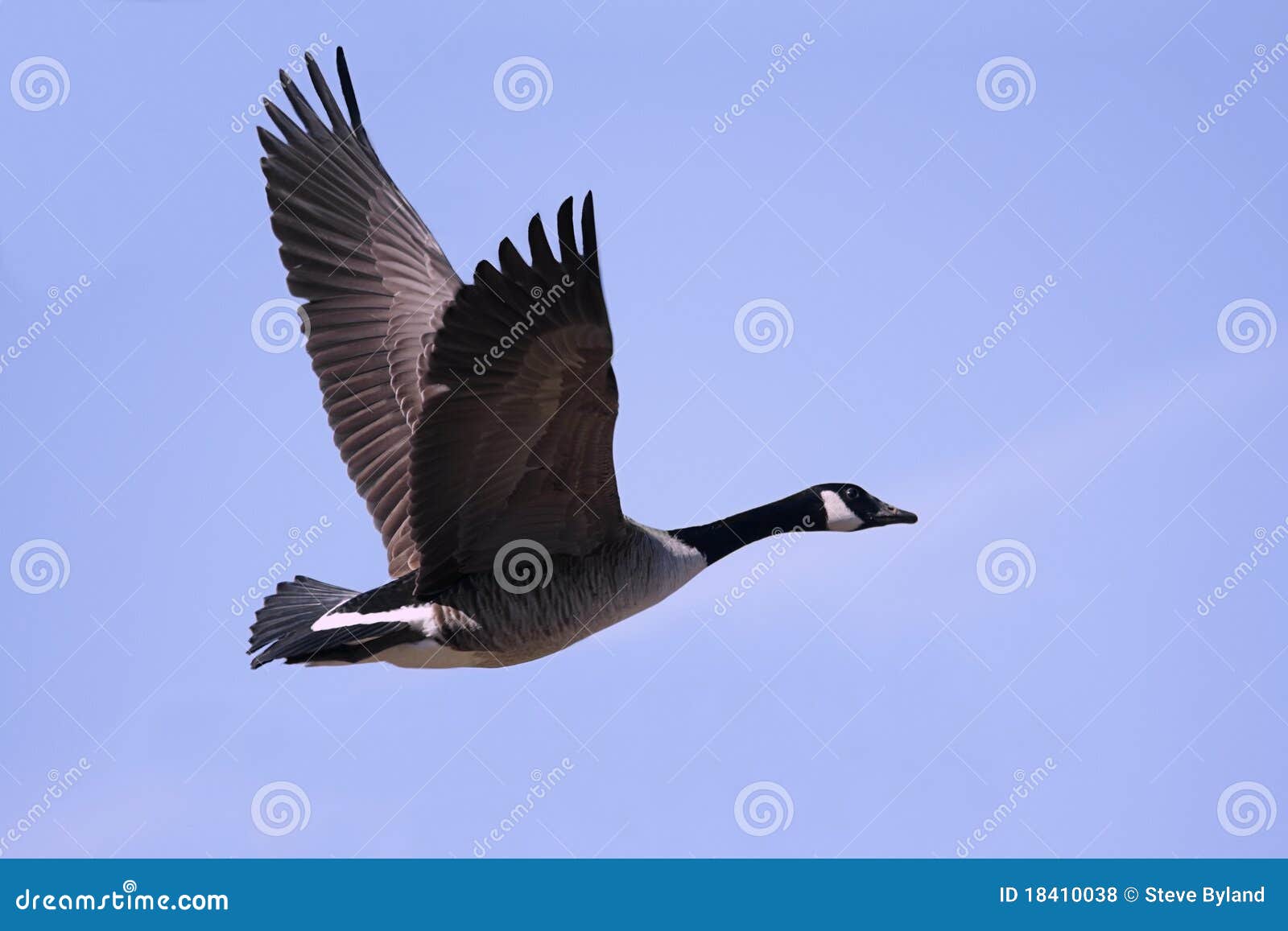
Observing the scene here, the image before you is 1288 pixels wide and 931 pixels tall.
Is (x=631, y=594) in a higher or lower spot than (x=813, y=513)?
lower

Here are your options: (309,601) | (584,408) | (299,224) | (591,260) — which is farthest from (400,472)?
(591,260)

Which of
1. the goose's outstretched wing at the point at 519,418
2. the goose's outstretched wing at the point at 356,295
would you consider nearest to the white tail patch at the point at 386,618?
the goose's outstretched wing at the point at 519,418

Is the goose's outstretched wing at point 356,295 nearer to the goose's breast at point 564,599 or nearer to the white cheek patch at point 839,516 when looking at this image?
the goose's breast at point 564,599

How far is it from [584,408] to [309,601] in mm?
2642

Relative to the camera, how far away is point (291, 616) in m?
9.15

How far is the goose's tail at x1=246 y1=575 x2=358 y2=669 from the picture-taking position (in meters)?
8.60

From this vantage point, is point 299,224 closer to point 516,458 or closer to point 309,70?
point 309,70

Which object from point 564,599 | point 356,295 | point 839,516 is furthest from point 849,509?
point 356,295

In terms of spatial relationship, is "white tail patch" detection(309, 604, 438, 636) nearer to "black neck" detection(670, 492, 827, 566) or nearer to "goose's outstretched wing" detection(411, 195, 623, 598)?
"goose's outstretched wing" detection(411, 195, 623, 598)

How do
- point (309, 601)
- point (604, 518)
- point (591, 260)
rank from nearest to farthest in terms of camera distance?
point (591, 260)
point (604, 518)
point (309, 601)

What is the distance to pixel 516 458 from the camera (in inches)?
322

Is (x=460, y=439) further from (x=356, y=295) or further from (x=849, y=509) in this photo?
(x=849, y=509)

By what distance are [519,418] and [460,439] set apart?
0.38 meters

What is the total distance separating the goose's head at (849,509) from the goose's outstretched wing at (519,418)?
7.25 feet
